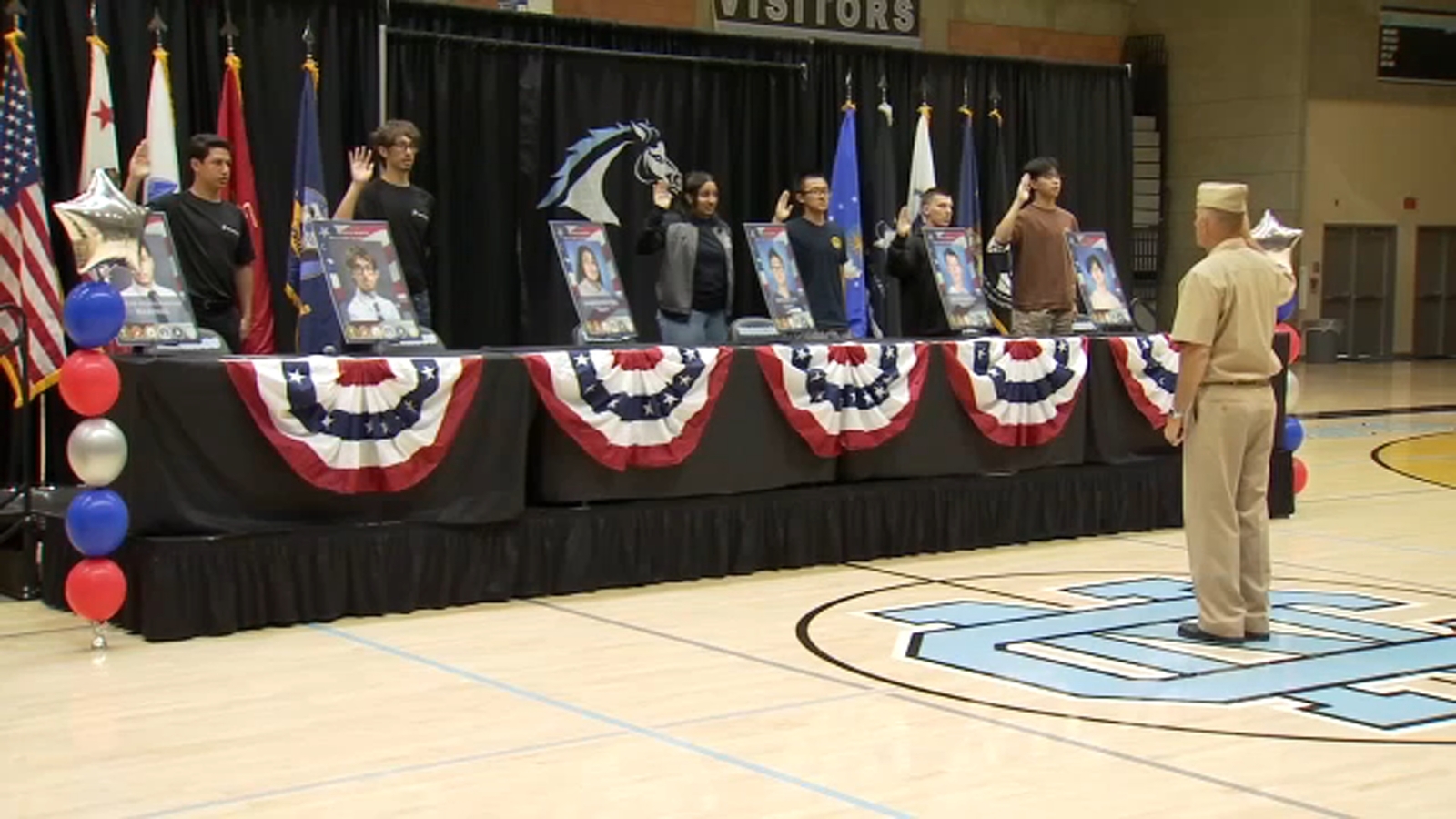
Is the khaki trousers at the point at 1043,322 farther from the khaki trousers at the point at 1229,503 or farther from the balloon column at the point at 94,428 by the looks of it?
the balloon column at the point at 94,428

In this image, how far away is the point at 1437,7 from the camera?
2202cm

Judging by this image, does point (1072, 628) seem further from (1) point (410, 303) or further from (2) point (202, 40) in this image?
(2) point (202, 40)

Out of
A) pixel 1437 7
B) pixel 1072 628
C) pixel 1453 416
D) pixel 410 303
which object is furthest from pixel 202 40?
pixel 1437 7

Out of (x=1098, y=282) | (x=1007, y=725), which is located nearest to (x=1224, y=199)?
(x=1007, y=725)

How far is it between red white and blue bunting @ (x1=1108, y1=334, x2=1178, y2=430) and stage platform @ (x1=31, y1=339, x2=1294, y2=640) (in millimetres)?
53

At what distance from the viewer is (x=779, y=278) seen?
27.7ft

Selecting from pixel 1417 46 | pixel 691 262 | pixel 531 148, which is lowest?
pixel 691 262

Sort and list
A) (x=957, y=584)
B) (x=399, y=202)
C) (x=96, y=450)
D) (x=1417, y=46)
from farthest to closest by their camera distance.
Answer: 1. (x=1417, y=46)
2. (x=399, y=202)
3. (x=957, y=584)
4. (x=96, y=450)

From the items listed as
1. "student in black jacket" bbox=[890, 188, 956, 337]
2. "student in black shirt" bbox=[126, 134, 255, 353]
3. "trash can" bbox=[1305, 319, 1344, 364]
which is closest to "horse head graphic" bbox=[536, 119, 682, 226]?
"student in black jacket" bbox=[890, 188, 956, 337]

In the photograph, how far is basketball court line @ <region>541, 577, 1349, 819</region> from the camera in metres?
4.25

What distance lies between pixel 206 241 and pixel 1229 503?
13.6 ft

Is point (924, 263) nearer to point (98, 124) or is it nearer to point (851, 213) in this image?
point (851, 213)

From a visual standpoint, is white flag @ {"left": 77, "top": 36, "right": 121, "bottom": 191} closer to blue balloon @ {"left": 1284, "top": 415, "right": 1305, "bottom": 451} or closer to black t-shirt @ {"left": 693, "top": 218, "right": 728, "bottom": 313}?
black t-shirt @ {"left": 693, "top": 218, "right": 728, "bottom": 313}

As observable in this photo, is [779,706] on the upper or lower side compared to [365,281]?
lower
